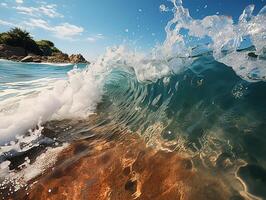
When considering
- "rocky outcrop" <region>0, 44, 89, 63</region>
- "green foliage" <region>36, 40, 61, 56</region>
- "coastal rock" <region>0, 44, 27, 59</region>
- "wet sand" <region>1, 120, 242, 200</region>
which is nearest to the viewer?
"wet sand" <region>1, 120, 242, 200</region>

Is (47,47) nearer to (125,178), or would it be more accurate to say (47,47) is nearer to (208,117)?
(208,117)

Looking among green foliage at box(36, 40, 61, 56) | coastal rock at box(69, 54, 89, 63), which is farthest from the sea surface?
green foliage at box(36, 40, 61, 56)

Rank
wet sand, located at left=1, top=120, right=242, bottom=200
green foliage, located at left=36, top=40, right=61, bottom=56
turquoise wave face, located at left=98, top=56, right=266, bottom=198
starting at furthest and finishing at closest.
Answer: green foliage, located at left=36, top=40, right=61, bottom=56, turquoise wave face, located at left=98, top=56, right=266, bottom=198, wet sand, located at left=1, top=120, right=242, bottom=200

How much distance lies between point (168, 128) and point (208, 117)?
0.59 m

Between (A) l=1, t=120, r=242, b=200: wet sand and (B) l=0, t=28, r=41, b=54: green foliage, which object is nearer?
(A) l=1, t=120, r=242, b=200: wet sand

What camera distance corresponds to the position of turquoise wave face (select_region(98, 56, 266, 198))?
2617mm

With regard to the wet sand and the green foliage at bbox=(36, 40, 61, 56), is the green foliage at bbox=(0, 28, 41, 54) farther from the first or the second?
the wet sand

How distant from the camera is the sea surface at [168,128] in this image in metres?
2.56

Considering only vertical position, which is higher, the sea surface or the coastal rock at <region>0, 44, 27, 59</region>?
the sea surface

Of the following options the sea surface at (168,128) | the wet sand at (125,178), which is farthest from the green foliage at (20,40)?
the wet sand at (125,178)

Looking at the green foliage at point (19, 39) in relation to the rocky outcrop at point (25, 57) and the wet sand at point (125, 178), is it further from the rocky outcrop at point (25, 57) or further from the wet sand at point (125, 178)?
the wet sand at point (125, 178)

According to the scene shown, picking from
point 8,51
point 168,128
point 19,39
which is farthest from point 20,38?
point 168,128

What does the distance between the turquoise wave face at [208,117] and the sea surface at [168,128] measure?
0.01m

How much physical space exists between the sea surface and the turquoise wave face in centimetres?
1
